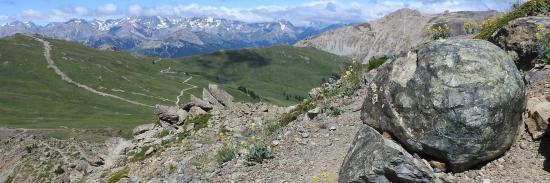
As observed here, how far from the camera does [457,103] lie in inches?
483

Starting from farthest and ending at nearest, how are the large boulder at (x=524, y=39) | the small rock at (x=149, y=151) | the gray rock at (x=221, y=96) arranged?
1. the gray rock at (x=221, y=96)
2. the small rock at (x=149, y=151)
3. the large boulder at (x=524, y=39)

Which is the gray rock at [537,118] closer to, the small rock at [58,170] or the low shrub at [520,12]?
the low shrub at [520,12]

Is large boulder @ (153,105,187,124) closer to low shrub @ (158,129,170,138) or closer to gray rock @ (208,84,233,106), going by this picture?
low shrub @ (158,129,170,138)

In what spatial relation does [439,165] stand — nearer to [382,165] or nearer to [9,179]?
[382,165]

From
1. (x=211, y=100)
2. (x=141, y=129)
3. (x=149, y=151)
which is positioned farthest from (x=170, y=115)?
(x=149, y=151)

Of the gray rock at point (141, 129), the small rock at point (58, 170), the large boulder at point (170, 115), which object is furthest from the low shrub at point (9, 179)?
the large boulder at point (170, 115)

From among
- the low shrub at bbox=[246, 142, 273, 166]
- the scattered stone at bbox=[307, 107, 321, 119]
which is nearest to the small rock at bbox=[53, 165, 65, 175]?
the scattered stone at bbox=[307, 107, 321, 119]

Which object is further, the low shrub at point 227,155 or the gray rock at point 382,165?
the low shrub at point 227,155

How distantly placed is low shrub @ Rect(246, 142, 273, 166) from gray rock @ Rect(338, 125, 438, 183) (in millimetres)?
3891

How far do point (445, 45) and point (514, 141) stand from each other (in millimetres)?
3007

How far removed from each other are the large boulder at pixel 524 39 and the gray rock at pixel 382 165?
21.0ft

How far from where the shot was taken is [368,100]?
1494cm

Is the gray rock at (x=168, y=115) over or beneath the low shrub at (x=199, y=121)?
beneath

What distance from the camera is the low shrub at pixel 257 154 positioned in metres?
16.8
